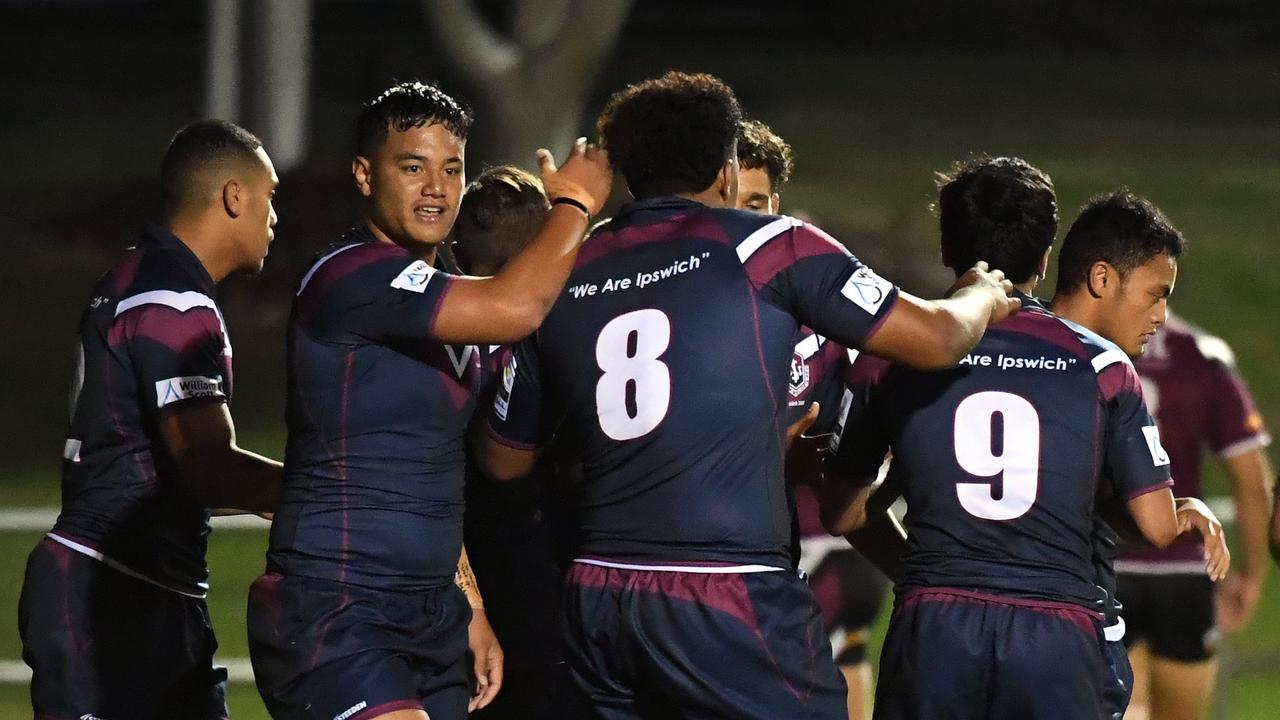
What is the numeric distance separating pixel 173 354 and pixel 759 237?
1595mm

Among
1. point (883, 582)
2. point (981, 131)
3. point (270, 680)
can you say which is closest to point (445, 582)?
point (270, 680)

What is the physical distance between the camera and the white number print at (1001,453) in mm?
4773

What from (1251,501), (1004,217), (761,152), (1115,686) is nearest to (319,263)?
(761,152)

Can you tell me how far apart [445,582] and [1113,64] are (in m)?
26.6

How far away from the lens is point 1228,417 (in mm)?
7195

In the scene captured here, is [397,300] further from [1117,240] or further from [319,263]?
[1117,240]

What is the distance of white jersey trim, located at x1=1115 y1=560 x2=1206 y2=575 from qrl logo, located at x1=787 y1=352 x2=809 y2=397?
2.32 metres

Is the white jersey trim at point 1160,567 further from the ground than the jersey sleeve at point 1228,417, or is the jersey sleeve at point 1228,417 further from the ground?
the jersey sleeve at point 1228,417

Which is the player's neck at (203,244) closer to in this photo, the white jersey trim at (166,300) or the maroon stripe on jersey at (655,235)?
the white jersey trim at (166,300)

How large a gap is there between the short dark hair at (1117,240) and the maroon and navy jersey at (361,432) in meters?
1.73

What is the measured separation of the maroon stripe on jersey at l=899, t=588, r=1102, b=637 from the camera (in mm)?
4793

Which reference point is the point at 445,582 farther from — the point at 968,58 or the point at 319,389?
the point at 968,58

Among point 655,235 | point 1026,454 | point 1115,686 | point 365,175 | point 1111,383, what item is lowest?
point 1115,686

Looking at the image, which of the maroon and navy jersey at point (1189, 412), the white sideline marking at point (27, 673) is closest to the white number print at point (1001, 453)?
the maroon and navy jersey at point (1189, 412)
